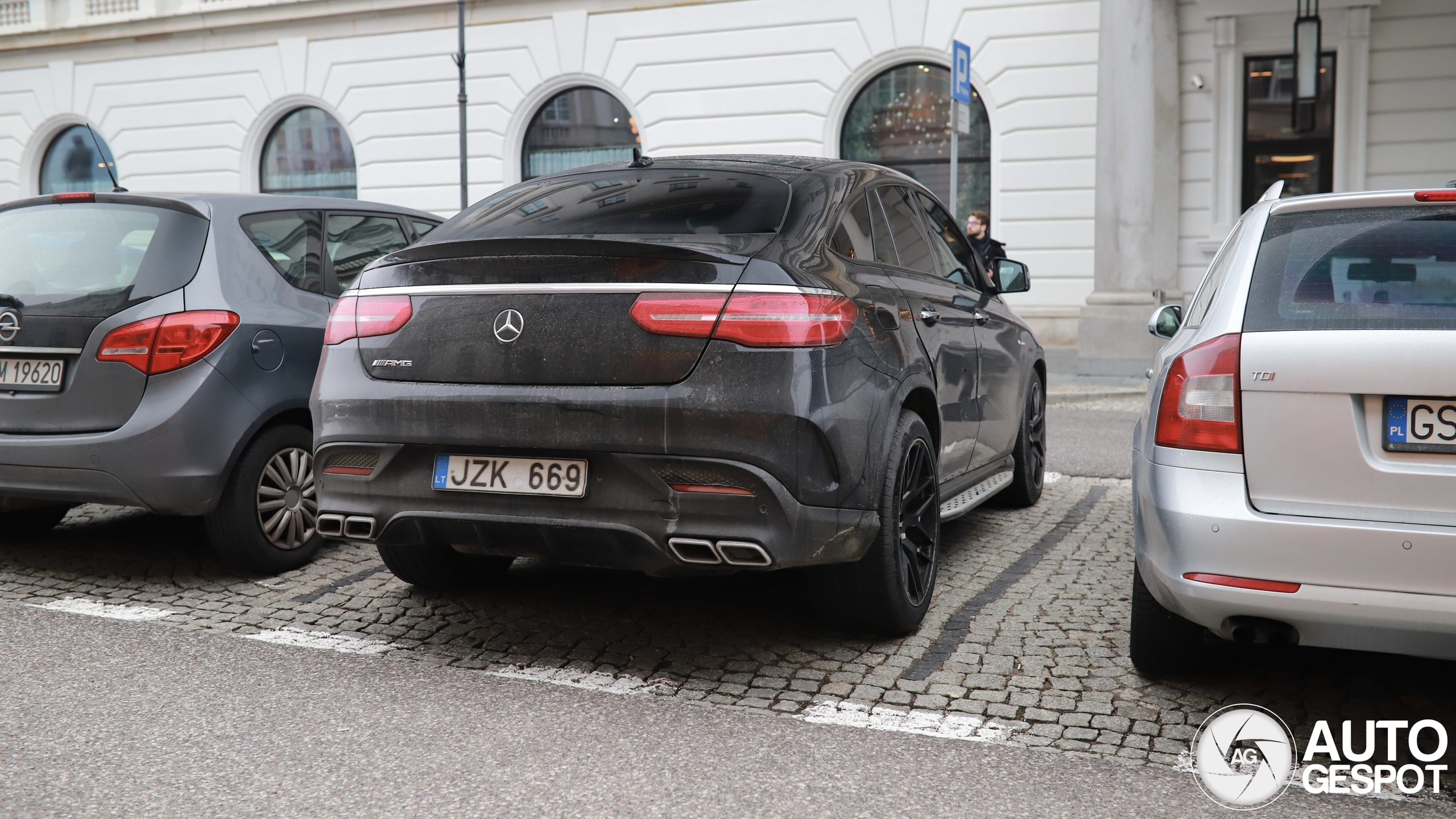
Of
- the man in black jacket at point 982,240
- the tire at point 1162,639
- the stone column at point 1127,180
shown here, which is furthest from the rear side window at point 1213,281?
the stone column at point 1127,180

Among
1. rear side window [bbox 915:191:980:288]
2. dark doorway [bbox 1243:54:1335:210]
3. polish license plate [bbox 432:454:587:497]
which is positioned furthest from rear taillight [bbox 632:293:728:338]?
dark doorway [bbox 1243:54:1335:210]

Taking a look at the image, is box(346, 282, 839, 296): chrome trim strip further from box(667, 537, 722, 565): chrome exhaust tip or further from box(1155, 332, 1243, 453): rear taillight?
box(1155, 332, 1243, 453): rear taillight

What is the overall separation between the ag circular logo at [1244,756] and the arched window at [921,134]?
14.2 metres

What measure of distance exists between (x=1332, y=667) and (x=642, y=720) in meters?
2.17

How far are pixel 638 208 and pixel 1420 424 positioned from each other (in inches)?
90.2

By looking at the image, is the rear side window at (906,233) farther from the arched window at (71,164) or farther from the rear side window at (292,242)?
the arched window at (71,164)

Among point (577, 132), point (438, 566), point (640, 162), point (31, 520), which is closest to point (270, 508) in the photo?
point (438, 566)

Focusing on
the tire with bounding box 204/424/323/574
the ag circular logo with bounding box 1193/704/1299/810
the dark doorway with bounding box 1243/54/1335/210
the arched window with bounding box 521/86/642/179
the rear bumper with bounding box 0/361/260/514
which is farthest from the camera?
the arched window with bounding box 521/86/642/179

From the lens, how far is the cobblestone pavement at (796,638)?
3439mm

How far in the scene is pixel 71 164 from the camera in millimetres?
23703

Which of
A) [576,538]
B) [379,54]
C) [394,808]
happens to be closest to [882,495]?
[576,538]

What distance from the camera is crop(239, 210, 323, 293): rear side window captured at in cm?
510

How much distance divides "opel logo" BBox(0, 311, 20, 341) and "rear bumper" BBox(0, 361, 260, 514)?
390 millimetres

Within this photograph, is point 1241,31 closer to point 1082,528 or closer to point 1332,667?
point 1082,528
